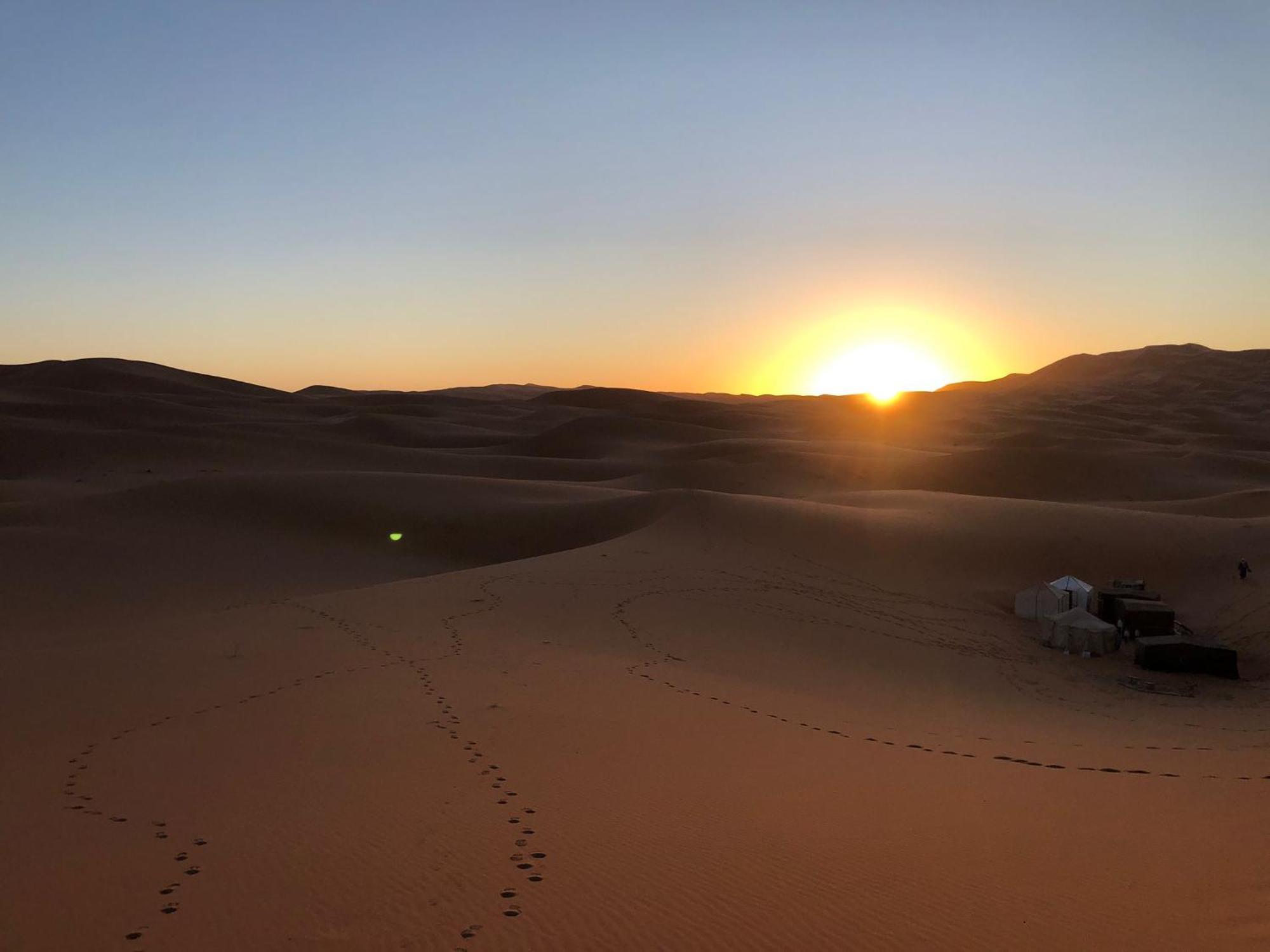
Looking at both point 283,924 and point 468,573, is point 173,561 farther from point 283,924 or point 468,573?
point 283,924

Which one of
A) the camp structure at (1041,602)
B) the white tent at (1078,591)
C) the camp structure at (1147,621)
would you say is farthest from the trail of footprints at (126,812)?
the camp structure at (1147,621)

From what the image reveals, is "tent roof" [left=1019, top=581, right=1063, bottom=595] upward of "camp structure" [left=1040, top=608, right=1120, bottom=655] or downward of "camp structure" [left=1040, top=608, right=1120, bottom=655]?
upward

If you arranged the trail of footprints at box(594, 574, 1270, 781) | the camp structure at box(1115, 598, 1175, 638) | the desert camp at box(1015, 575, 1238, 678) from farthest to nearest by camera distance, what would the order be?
the camp structure at box(1115, 598, 1175, 638), the desert camp at box(1015, 575, 1238, 678), the trail of footprints at box(594, 574, 1270, 781)

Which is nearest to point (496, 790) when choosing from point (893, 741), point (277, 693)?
point (277, 693)

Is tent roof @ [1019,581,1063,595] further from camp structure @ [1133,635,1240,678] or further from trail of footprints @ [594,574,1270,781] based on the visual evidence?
trail of footprints @ [594,574,1270,781]

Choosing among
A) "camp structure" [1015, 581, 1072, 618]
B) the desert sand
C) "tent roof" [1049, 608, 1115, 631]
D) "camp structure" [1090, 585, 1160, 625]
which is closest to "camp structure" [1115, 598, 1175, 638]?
"tent roof" [1049, 608, 1115, 631]

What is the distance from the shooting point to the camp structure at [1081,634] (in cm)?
1808

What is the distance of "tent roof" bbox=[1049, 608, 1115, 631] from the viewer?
18.2 m

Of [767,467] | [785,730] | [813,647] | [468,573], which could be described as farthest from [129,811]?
[767,467]

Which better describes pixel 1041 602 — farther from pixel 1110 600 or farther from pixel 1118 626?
pixel 1118 626

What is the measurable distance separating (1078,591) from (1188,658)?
3074mm

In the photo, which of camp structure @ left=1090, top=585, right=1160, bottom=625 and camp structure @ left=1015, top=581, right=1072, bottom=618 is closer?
camp structure @ left=1015, top=581, right=1072, bottom=618

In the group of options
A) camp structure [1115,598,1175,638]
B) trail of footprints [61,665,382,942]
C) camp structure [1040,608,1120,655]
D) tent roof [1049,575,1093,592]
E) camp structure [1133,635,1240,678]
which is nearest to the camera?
trail of footprints [61,665,382,942]

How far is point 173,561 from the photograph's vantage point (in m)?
21.8
